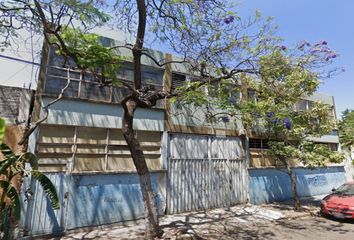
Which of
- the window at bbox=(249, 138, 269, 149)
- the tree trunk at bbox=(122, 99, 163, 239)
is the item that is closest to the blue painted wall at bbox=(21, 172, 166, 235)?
the tree trunk at bbox=(122, 99, 163, 239)

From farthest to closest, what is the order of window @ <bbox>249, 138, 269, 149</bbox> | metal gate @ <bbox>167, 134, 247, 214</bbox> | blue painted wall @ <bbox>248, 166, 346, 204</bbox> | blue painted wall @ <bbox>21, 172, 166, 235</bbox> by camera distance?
window @ <bbox>249, 138, 269, 149</bbox>
blue painted wall @ <bbox>248, 166, 346, 204</bbox>
metal gate @ <bbox>167, 134, 247, 214</bbox>
blue painted wall @ <bbox>21, 172, 166, 235</bbox>

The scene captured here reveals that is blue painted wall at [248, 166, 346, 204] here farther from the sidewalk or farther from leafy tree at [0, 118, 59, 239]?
leafy tree at [0, 118, 59, 239]

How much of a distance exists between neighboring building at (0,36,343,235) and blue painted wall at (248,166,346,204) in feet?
0.48

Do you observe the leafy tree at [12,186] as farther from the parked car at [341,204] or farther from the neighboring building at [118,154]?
the parked car at [341,204]

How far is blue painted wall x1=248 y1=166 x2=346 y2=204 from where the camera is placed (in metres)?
13.5

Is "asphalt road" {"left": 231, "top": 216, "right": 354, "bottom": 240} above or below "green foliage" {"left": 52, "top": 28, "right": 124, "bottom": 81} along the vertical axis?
below

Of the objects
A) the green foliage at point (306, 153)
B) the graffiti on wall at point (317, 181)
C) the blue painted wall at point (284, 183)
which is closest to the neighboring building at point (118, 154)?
the blue painted wall at point (284, 183)

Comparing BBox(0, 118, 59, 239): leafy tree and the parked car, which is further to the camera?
the parked car

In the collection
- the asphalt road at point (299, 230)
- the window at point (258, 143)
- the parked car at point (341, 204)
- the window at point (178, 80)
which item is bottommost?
the asphalt road at point (299, 230)

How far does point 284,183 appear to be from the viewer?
578 inches

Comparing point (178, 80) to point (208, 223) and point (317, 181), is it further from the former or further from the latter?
point (317, 181)

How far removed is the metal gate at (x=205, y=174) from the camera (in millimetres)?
11070

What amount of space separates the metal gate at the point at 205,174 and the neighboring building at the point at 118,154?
4cm

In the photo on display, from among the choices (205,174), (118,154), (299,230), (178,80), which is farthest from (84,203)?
(299,230)
